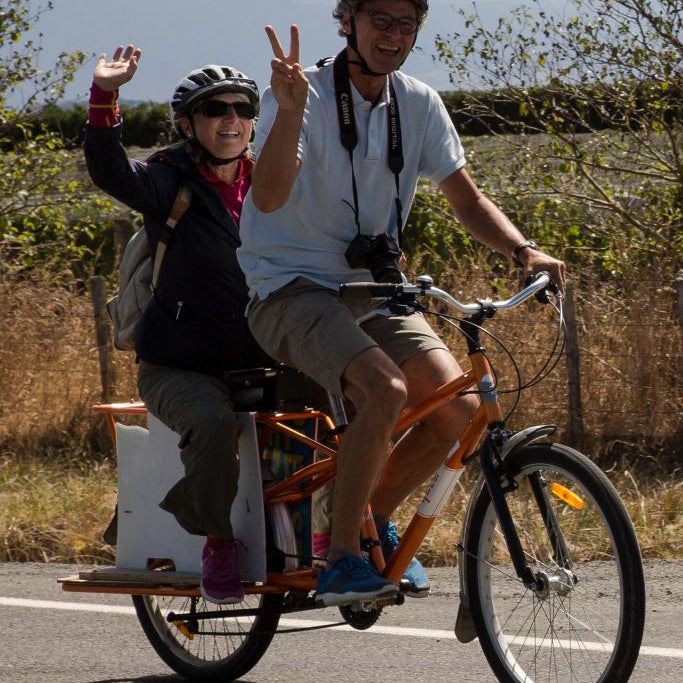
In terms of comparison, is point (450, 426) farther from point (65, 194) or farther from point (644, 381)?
point (65, 194)

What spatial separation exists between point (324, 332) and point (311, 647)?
1.39 m

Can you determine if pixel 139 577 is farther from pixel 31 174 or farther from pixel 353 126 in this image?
pixel 31 174

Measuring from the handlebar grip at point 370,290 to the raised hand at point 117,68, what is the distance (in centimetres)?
Result: 123

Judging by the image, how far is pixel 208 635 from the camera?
17.0 ft

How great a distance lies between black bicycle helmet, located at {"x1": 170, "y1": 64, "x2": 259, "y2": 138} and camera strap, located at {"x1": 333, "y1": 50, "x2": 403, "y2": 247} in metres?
0.75

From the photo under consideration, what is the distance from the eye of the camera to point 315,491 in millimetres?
4793

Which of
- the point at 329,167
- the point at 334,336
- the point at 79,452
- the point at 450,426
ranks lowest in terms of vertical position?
the point at 79,452

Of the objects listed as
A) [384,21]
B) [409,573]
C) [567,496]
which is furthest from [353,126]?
[409,573]

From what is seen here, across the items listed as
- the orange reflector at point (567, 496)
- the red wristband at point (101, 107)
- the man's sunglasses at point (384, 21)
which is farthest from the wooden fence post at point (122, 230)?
the orange reflector at point (567, 496)

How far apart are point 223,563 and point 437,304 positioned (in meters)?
5.16

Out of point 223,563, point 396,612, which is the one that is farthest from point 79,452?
point 223,563

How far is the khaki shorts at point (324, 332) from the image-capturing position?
4383 millimetres

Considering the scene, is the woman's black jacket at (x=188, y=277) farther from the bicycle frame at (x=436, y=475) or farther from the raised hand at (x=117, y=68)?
the bicycle frame at (x=436, y=475)

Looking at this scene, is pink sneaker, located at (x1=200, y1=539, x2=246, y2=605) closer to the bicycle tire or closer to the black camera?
the bicycle tire
